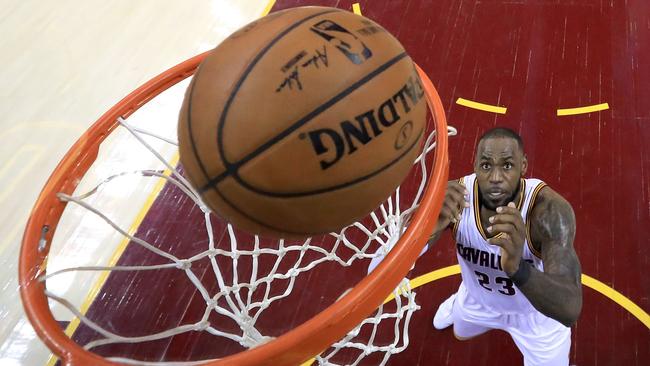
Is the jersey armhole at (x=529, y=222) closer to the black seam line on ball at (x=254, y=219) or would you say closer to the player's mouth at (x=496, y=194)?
the player's mouth at (x=496, y=194)

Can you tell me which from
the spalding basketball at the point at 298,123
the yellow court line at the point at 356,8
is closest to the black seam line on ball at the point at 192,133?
the spalding basketball at the point at 298,123

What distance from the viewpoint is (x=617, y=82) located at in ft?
12.8

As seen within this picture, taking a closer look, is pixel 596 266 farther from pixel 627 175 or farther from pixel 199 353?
pixel 199 353

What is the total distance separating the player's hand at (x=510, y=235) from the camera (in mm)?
1818

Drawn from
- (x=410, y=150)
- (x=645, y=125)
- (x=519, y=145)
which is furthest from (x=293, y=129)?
(x=645, y=125)

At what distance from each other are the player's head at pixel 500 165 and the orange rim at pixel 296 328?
34cm

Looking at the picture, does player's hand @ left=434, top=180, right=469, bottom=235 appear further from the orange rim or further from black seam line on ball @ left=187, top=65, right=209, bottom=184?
black seam line on ball @ left=187, top=65, right=209, bottom=184

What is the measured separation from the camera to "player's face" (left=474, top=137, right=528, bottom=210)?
211 cm

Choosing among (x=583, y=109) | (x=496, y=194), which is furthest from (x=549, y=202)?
Answer: (x=583, y=109)

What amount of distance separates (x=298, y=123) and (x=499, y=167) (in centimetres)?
107

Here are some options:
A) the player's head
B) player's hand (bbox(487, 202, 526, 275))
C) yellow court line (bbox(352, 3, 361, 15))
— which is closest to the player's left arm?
player's hand (bbox(487, 202, 526, 275))

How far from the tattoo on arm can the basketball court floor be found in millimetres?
862
